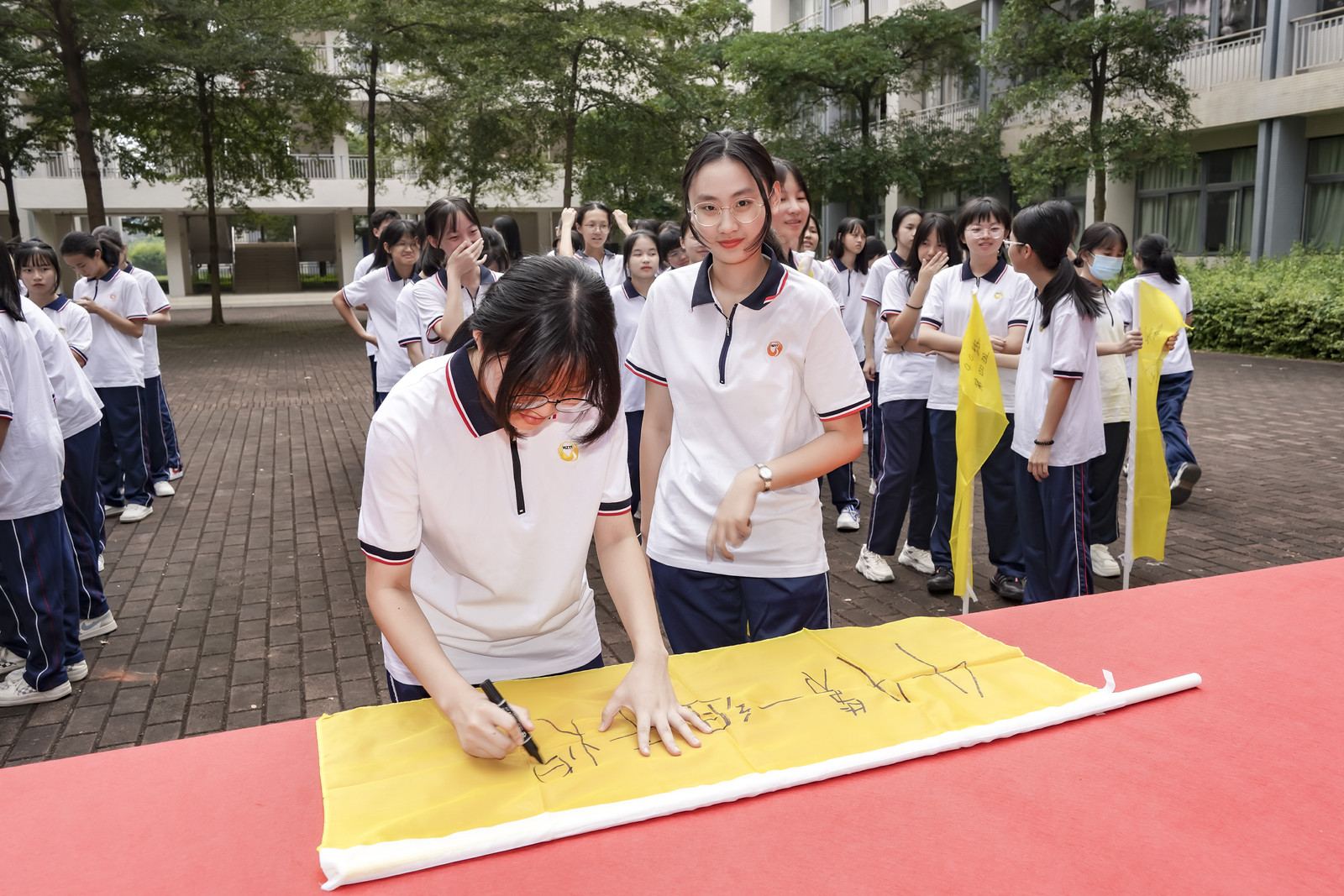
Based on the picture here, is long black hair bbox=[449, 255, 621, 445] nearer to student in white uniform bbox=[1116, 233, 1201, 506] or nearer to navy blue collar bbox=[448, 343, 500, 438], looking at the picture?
navy blue collar bbox=[448, 343, 500, 438]

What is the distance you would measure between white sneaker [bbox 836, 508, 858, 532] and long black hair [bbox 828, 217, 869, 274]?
1.61 meters

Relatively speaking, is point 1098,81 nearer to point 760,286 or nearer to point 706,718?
point 760,286

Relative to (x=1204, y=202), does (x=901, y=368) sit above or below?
below

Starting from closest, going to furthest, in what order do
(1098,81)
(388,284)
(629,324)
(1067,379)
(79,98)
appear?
(1067,379) → (629,324) → (388,284) → (1098,81) → (79,98)

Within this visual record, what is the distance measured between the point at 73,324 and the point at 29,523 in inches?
72.1

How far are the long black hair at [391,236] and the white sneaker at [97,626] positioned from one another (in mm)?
2564

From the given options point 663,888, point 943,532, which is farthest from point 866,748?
point 943,532

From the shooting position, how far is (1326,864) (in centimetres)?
120

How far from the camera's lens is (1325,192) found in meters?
14.7

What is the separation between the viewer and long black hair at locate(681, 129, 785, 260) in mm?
1923

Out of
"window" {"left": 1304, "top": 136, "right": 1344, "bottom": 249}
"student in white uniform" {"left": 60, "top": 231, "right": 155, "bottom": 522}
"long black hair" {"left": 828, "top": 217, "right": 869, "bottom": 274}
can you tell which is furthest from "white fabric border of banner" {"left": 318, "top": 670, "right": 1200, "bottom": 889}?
"window" {"left": 1304, "top": 136, "right": 1344, "bottom": 249}

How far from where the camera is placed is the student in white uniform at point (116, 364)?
5.49 m

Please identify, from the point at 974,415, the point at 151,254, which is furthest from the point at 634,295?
the point at 151,254

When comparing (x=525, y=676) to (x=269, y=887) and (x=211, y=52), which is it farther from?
(x=211, y=52)
